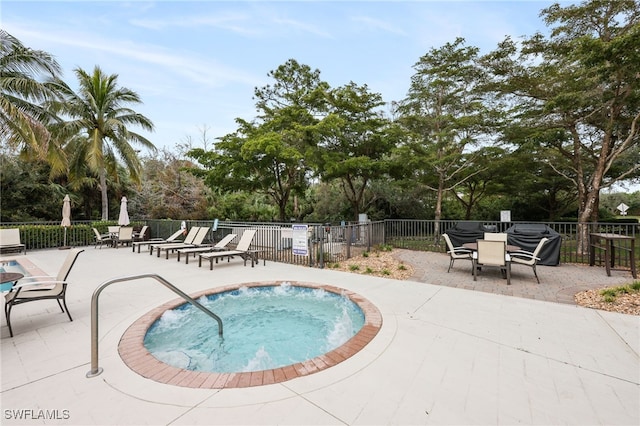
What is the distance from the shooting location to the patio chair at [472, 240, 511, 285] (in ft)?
19.4

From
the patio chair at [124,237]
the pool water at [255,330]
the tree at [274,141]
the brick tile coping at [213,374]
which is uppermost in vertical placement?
the tree at [274,141]

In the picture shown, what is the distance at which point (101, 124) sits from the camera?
14367 mm

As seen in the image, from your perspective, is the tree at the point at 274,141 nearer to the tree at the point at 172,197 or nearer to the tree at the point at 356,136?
the tree at the point at 356,136

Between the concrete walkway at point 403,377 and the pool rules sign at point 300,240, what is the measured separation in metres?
3.66

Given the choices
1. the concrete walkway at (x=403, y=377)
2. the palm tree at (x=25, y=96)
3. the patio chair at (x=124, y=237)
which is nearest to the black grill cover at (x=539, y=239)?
the concrete walkway at (x=403, y=377)

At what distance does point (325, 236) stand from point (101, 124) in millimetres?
14358

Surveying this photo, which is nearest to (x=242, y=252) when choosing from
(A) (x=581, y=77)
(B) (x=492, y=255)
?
(B) (x=492, y=255)

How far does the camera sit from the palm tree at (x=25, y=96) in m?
8.84

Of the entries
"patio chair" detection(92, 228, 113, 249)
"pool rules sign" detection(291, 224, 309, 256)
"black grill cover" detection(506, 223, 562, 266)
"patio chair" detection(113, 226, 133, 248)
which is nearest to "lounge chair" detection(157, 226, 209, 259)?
"pool rules sign" detection(291, 224, 309, 256)

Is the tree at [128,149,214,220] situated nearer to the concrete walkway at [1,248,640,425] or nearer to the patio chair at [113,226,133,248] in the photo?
the patio chair at [113,226,133,248]

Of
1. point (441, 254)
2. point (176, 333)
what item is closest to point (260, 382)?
point (176, 333)

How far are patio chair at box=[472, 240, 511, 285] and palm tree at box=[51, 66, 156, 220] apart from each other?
55.9 ft

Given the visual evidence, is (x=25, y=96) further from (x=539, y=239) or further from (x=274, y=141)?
(x=539, y=239)

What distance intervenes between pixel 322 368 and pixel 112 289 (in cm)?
510
